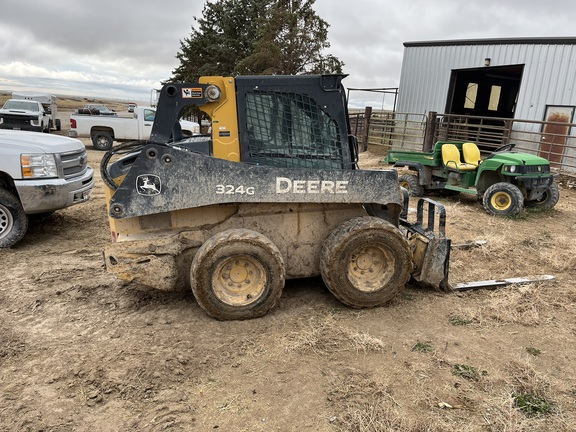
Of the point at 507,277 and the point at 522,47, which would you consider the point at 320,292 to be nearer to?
the point at 507,277

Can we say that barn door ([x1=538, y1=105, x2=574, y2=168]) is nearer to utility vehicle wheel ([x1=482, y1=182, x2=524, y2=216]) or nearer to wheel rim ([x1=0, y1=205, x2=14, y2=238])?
utility vehicle wheel ([x1=482, y1=182, x2=524, y2=216])

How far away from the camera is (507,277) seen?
5613mm

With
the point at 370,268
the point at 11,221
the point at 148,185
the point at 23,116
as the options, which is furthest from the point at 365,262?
the point at 23,116

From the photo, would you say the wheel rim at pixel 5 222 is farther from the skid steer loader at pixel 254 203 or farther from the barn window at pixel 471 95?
the barn window at pixel 471 95

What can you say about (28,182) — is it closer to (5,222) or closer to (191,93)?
(5,222)

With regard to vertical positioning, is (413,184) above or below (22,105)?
below

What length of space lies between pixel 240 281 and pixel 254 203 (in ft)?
2.48

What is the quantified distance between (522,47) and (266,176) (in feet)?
47.9

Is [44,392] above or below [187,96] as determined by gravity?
below

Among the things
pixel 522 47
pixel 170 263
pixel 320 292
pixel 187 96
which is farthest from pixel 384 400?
pixel 522 47

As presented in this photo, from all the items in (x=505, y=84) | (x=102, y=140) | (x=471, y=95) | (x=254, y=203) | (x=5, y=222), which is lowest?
(x=5, y=222)

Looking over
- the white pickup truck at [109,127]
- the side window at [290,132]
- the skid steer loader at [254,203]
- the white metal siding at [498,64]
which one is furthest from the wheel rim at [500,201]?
the white pickup truck at [109,127]

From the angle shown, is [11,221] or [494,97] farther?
[494,97]

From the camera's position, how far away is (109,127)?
1853 centimetres
